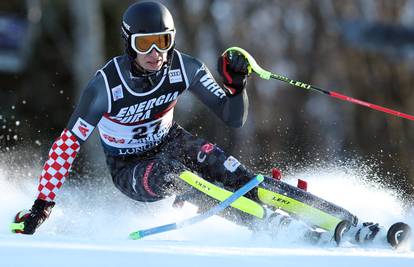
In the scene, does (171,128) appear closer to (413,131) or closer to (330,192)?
(330,192)

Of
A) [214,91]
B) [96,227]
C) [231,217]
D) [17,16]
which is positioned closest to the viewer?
[231,217]

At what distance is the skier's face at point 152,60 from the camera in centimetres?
630

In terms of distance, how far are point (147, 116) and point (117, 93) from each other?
336 mm

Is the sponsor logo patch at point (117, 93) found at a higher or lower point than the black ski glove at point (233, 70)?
lower

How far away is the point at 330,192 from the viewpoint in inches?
305

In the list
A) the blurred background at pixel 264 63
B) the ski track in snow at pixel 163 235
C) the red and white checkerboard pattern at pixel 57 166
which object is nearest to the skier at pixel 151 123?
the red and white checkerboard pattern at pixel 57 166

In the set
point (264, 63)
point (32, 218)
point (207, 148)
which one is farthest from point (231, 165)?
point (264, 63)

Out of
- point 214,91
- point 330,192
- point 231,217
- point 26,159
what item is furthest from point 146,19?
point 26,159

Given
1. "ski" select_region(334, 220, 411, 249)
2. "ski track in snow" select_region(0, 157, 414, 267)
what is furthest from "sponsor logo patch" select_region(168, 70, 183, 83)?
"ski" select_region(334, 220, 411, 249)

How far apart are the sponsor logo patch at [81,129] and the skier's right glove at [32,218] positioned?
1.59 ft

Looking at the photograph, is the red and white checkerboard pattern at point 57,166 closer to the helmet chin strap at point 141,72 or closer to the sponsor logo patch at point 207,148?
the helmet chin strap at point 141,72

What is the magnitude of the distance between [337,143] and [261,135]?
6.95ft

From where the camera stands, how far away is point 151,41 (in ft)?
20.6

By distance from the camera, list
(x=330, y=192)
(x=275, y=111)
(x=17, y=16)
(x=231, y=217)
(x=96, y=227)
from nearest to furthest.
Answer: (x=231, y=217), (x=96, y=227), (x=330, y=192), (x=17, y=16), (x=275, y=111)
